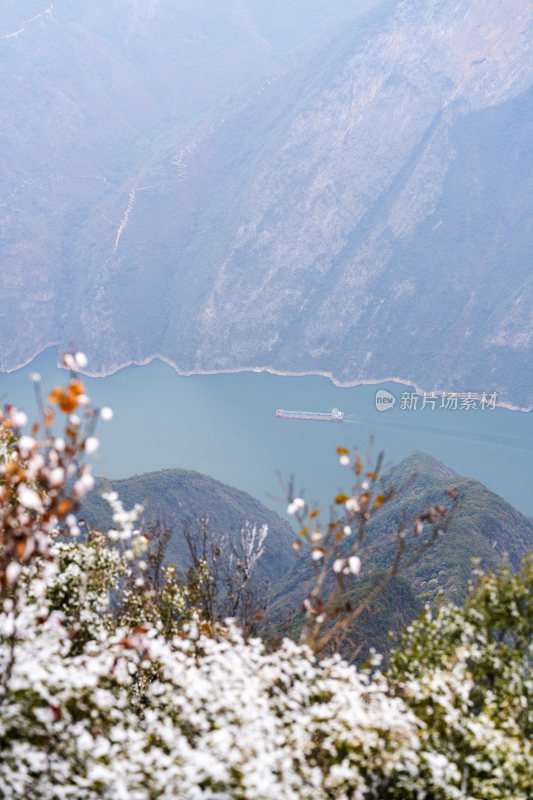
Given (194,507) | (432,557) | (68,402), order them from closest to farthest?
(68,402), (432,557), (194,507)

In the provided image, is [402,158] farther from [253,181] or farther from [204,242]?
[204,242]

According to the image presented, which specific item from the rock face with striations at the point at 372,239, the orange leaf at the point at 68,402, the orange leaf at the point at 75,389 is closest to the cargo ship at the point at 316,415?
the rock face with striations at the point at 372,239

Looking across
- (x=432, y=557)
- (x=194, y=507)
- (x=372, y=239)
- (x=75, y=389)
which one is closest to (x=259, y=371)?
(x=372, y=239)

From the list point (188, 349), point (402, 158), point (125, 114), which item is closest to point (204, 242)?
point (188, 349)

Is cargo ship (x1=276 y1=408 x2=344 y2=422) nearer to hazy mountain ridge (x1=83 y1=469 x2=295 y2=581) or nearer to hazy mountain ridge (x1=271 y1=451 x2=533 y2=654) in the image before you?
hazy mountain ridge (x1=83 y1=469 x2=295 y2=581)

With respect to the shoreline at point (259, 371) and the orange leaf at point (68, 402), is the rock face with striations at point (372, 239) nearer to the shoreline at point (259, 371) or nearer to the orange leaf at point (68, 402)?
the shoreline at point (259, 371)

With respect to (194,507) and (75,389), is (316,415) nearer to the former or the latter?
(194,507)
